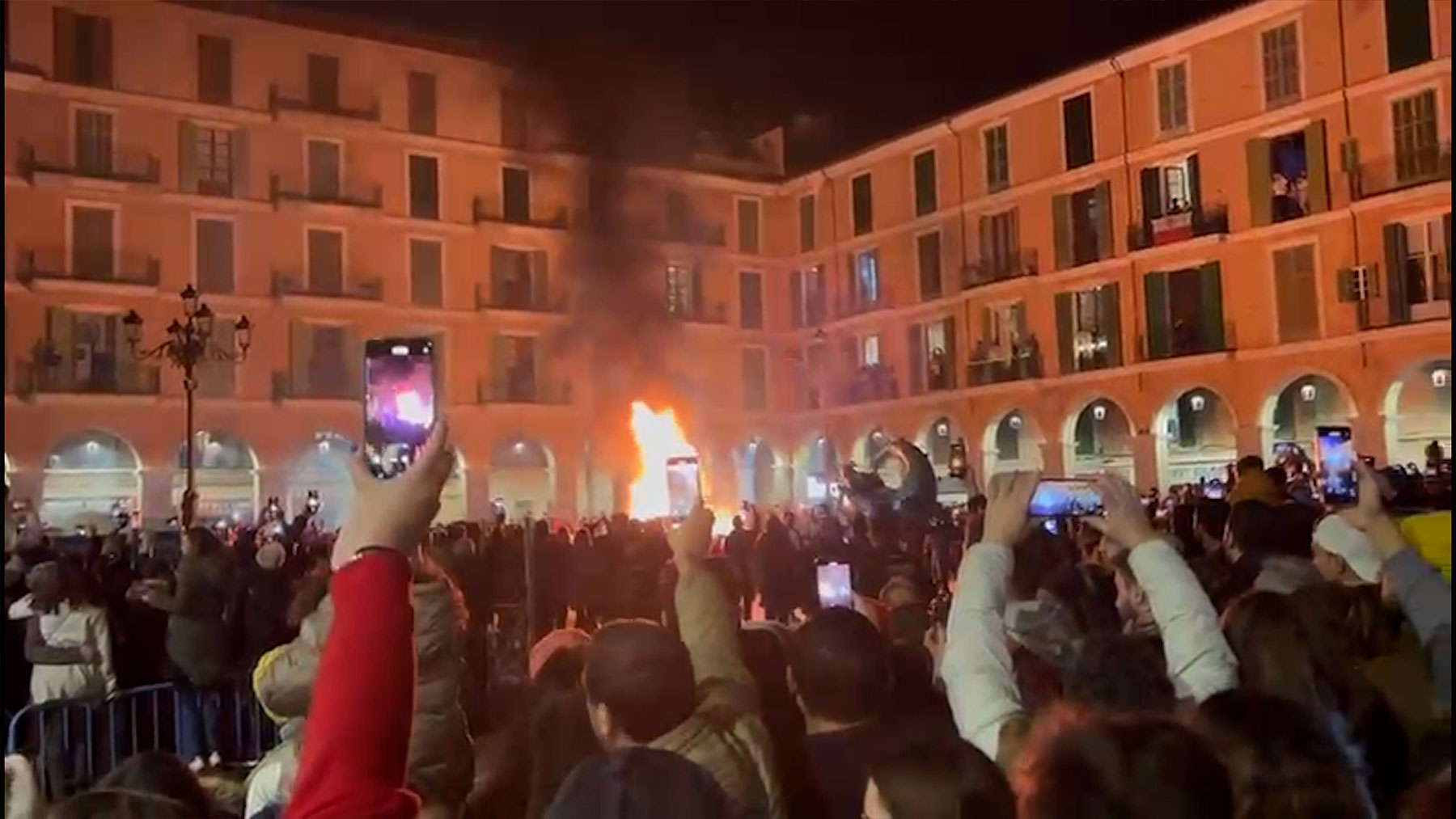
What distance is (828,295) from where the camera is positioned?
2328 millimetres

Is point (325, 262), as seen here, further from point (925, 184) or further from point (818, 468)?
point (925, 184)

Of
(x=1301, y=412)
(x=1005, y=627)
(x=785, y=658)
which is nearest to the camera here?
(x=1005, y=627)

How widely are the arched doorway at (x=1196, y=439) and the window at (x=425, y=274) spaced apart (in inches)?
47.2

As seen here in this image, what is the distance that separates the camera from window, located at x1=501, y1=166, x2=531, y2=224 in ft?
7.80

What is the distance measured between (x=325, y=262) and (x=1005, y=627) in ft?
4.45

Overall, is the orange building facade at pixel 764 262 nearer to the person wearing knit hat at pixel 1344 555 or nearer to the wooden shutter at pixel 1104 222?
the wooden shutter at pixel 1104 222

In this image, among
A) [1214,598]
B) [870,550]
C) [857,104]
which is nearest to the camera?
[1214,598]

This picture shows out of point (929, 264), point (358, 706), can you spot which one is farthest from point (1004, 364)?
point (358, 706)

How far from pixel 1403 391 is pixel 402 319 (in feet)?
4.92

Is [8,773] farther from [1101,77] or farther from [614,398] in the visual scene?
[1101,77]

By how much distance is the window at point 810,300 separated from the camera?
2.32m

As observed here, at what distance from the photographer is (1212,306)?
2.13 metres

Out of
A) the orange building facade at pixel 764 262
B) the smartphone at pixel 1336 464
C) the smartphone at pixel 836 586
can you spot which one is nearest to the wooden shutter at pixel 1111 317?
the orange building facade at pixel 764 262

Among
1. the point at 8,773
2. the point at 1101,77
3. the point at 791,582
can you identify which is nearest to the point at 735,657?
the point at 791,582
